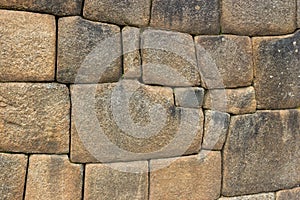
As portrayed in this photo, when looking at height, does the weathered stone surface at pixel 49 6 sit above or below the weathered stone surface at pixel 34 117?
above

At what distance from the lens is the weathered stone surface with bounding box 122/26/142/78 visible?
2490mm

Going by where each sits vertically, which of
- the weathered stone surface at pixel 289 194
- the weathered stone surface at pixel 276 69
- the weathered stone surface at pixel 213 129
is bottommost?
the weathered stone surface at pixel 289 194

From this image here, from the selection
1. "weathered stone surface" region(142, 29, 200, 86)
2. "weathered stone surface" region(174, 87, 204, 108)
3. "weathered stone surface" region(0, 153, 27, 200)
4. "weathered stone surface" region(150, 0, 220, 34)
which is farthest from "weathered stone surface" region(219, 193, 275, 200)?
"weathered stone surface" region(0, 153, 27, 200)

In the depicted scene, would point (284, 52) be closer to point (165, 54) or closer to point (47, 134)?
point (165, 54)

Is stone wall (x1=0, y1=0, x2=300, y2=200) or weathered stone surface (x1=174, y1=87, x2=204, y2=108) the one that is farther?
weathered stone surface (x1=174, y1=87, x2=204, y2=108)

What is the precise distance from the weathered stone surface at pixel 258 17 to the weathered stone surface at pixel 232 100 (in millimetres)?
399

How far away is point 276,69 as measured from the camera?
277 cm

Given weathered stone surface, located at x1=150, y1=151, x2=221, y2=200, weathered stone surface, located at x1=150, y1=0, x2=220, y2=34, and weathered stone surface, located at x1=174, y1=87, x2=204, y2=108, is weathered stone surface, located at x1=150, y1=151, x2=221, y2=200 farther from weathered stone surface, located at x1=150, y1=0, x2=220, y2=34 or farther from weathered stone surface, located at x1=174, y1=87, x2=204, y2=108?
weathered stone surface, located at x1=150, y1=0, x2=220, y2=34

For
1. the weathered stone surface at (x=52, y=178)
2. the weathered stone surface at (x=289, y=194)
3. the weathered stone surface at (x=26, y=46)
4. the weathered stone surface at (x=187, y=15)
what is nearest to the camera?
the weathered stone surface at (x=26, y=46)

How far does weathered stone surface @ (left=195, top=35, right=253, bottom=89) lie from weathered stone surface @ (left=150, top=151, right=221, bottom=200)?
50 cm

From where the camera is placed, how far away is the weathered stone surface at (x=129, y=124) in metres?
2.46

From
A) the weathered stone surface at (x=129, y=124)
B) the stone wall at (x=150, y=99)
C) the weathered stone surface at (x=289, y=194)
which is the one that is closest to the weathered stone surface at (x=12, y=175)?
the stone wall at (x=150, y=99)

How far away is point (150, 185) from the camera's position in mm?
2615

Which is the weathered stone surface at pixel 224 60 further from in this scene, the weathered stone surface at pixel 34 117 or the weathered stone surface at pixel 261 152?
the weathered stone surface at pixel 34 117
